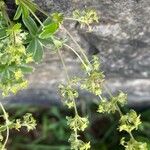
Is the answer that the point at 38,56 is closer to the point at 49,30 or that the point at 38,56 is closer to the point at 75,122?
the point at 49,30

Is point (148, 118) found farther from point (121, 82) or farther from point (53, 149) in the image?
point (53, 149)

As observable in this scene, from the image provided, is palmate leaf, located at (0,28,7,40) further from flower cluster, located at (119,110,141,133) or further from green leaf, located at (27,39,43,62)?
flower cluster, located at (119,110,141,133)

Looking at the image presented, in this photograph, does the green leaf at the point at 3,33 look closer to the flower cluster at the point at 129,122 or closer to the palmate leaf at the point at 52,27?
the palmate leaf at the point at 52,27

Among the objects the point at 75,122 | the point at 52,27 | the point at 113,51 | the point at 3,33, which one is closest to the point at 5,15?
the point at 3,33

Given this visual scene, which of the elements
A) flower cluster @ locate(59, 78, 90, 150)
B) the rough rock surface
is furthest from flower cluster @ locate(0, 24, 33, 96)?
the rough rock surface

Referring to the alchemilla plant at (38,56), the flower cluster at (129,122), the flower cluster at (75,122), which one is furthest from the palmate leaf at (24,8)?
the flower cluster at (129,122)
